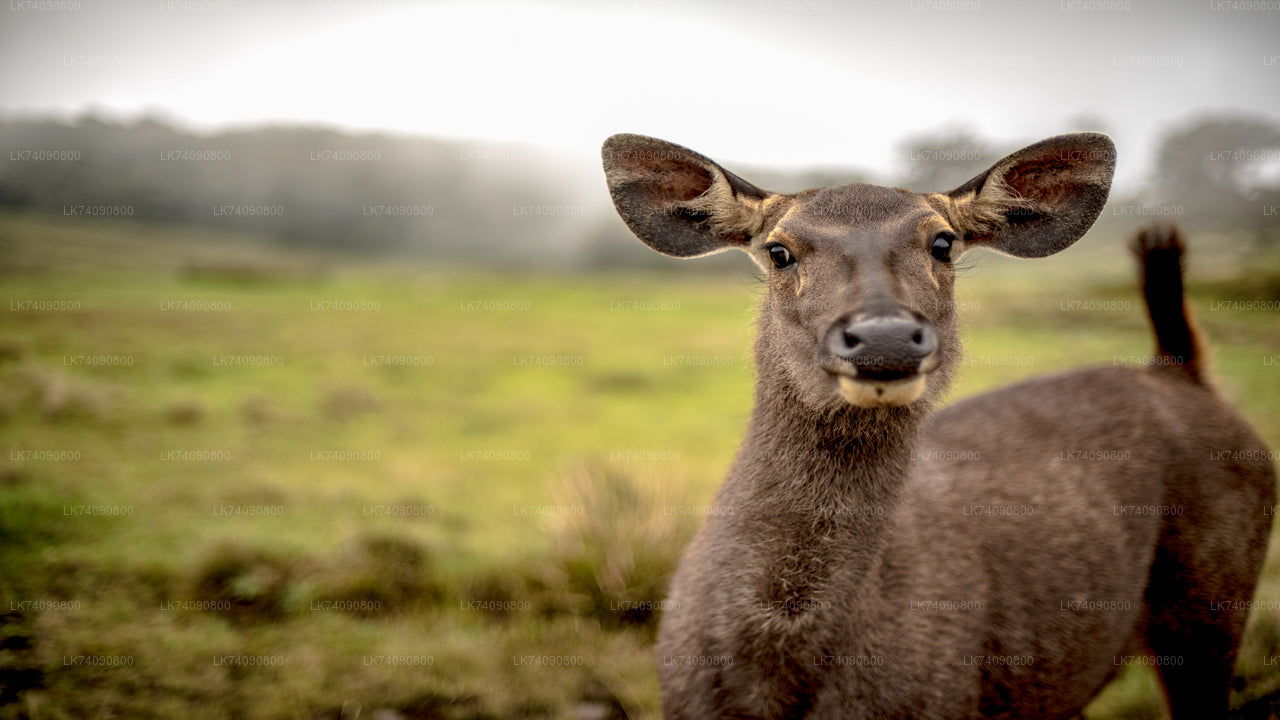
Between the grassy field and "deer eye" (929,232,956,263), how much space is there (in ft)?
2.59

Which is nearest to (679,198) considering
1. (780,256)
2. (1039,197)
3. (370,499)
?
(780,256)

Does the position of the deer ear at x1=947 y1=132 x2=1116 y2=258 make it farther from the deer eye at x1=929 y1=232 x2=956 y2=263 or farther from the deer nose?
the deer nose

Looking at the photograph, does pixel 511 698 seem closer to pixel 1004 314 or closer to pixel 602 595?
pixel 602 595

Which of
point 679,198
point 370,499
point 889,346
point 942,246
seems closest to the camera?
point 889,346

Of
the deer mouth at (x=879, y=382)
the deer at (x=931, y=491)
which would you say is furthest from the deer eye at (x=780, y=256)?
the deer mouth at (x=879, y=382)

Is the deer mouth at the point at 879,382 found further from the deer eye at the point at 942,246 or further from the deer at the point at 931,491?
the deer eye at the point at 942,246

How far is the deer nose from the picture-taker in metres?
2.35

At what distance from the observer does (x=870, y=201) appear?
314cm

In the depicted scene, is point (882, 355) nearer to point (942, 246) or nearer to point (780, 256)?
point (780, 256)

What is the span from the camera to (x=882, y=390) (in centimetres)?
244

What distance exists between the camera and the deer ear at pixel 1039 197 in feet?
11.2

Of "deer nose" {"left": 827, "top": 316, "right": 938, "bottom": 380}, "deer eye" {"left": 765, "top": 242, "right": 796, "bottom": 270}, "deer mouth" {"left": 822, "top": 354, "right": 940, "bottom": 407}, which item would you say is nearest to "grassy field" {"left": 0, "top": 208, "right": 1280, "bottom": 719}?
"deer eye" {"left": 765, "top": 242, "right": 796, "bottom": 270}

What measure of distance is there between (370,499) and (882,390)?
736 cm

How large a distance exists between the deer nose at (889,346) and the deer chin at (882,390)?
0.03m
